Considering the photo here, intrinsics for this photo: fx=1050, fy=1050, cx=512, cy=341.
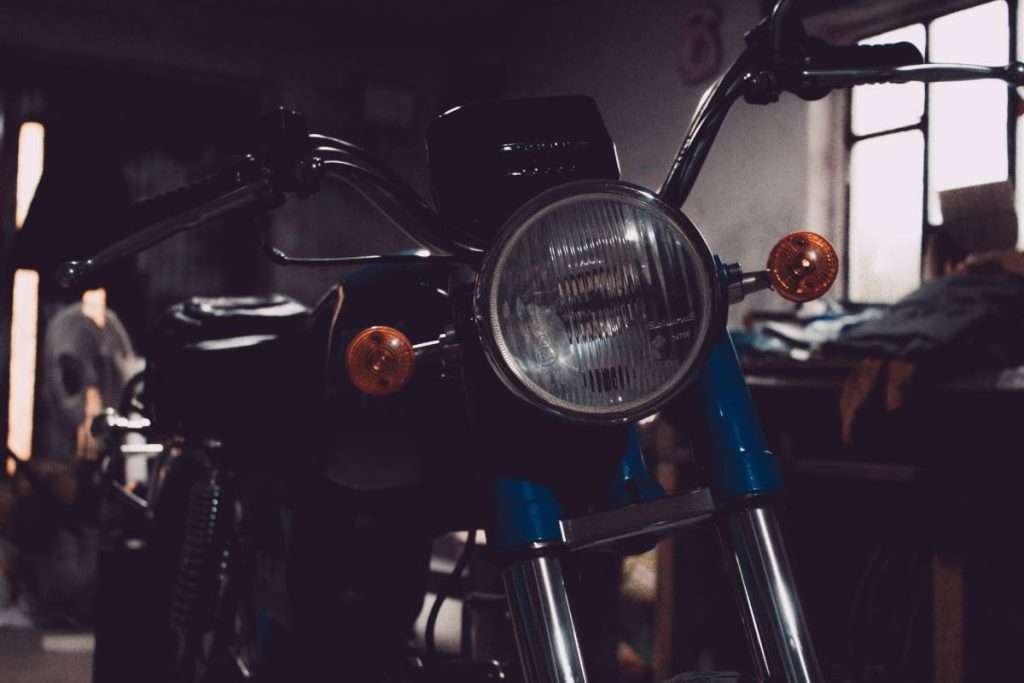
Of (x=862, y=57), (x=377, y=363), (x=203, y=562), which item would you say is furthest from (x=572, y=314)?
(x=203, y=562)

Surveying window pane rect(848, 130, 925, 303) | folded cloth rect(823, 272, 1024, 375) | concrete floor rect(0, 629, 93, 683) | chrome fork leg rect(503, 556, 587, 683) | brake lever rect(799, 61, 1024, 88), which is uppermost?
window pane rect(848, 130, 925, 303)

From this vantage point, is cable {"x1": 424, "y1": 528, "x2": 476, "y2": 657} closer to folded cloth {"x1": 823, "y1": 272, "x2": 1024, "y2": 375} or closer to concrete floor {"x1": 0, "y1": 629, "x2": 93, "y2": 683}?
folded cloth {"x1": 823, "y1": 272, "x2": 1024, "y2": 375}

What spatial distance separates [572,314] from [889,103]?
109 inches

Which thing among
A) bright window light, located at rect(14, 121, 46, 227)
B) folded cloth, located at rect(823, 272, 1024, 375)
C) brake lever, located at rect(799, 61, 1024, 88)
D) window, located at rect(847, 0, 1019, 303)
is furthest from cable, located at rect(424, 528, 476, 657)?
bright window light, located at rect(14, 121, 46, 227)

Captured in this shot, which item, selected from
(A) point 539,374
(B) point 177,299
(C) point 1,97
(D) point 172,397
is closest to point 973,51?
(D) point 172,397

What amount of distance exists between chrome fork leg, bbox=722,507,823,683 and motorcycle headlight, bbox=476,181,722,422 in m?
0.12

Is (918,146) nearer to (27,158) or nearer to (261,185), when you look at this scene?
(261,185)

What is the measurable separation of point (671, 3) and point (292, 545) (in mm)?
3208

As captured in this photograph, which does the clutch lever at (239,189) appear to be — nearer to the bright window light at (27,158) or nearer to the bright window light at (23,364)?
the bright window light at (23,364)

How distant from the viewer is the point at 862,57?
89cm

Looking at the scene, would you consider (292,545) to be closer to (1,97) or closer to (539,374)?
(539,374)

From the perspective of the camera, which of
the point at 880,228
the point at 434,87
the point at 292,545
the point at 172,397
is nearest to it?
the point at 292,545

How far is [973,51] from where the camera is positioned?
292 cm

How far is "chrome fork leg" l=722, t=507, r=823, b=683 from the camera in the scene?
2.25 ft
